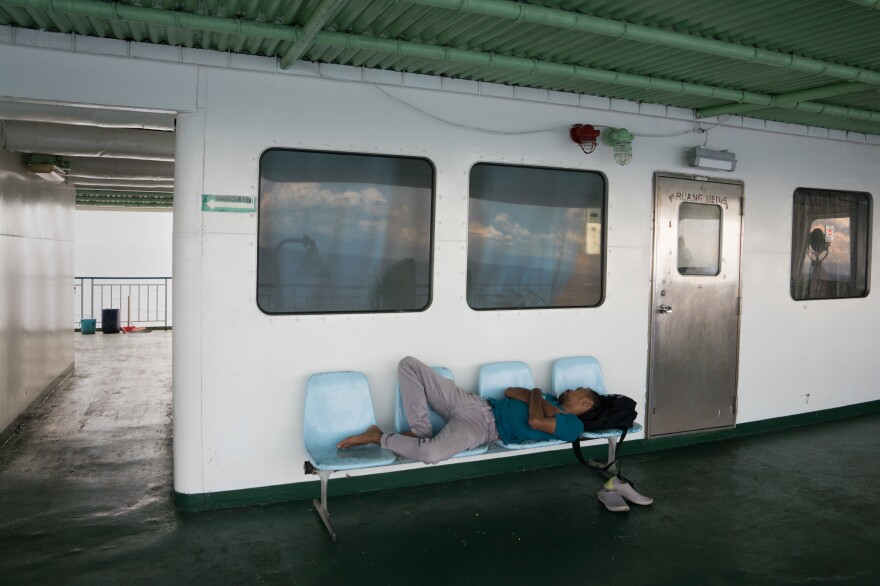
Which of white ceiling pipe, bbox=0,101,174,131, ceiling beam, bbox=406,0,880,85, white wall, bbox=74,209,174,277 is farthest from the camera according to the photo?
white wall, bbox=74,209,174,277

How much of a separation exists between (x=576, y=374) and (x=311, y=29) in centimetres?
300

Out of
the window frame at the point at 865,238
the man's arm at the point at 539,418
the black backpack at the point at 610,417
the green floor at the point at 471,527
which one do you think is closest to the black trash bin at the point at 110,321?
the green floor at the point at 471,527

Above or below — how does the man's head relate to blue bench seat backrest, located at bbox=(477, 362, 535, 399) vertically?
below

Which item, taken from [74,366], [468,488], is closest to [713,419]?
[468,488]

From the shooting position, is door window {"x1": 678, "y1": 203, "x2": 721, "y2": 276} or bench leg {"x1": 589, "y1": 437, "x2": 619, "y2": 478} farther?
door window {"x1": 678, "y1": 203, "x2": 721, "y2": 276}

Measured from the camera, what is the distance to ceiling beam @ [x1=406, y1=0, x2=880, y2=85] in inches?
121

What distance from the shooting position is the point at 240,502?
4008 millimetres

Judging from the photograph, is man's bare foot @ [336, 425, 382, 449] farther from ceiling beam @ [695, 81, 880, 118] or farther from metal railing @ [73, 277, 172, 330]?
metal railing @ [73, 277, 172, 330]

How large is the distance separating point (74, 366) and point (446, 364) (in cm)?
640

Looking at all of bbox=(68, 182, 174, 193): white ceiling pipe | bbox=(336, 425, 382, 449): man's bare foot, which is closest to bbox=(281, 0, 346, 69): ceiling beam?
bbox=(336, 425, 382, 449): man's bare foot

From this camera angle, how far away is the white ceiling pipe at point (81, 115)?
3701mm

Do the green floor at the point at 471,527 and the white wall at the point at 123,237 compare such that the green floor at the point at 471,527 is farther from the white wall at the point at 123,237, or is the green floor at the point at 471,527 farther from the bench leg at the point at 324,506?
the white wall at the point at 123,237

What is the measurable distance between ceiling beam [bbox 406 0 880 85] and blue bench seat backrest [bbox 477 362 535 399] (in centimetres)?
225

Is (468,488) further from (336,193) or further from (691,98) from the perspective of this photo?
(691,98)
